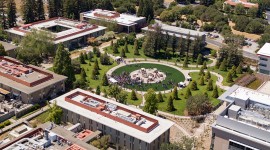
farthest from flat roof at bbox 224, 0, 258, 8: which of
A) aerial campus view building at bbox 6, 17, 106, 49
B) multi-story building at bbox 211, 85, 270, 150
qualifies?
multi-story building at bbox 211, 85, 270, 150

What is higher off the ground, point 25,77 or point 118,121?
point 25,77

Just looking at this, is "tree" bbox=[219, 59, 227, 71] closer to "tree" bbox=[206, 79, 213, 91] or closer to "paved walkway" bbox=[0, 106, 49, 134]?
"tree" bbox=[206, 79, 213, 91]

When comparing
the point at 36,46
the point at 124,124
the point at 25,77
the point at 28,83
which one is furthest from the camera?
the point at 36,46

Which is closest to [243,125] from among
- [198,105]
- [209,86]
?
[198,105]

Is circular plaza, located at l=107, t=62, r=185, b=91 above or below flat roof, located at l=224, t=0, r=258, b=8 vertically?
below

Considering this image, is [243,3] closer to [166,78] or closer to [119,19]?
[119,19]

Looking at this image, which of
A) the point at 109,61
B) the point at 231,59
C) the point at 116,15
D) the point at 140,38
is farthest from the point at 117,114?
the point at 116,15
